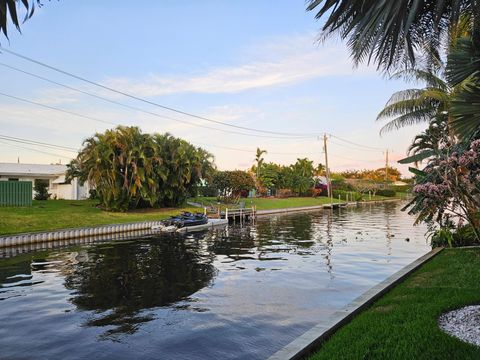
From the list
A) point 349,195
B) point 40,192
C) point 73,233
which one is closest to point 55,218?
point 73,233

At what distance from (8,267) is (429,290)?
56.8ft

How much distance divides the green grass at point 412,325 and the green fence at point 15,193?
109ft

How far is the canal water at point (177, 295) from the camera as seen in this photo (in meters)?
9.21

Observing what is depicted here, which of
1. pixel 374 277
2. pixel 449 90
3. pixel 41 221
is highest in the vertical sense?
pixel 449 90

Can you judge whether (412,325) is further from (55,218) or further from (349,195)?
(349,195)

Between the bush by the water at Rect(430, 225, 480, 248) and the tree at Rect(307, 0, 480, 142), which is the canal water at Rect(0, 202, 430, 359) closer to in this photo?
the bush by the water at Rect(430, 225, 480, 248)

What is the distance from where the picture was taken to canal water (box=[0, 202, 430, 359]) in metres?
9.21

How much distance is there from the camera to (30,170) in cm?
5656

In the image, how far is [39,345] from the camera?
921 cm

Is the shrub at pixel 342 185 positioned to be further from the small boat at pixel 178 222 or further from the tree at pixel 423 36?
the tree at pixel 423 36

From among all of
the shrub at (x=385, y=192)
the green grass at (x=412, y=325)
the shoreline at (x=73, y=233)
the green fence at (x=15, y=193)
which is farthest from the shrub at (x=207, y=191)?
the green grass at (x=412, y=325)

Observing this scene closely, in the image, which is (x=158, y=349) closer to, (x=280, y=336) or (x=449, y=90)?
(x=280, y=336)

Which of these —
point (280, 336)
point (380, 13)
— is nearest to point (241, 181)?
point (280, 336)

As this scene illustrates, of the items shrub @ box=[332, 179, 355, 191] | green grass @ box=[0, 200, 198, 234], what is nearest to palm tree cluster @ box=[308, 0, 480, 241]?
green grass @ box=[0, 200, 198, 234]
